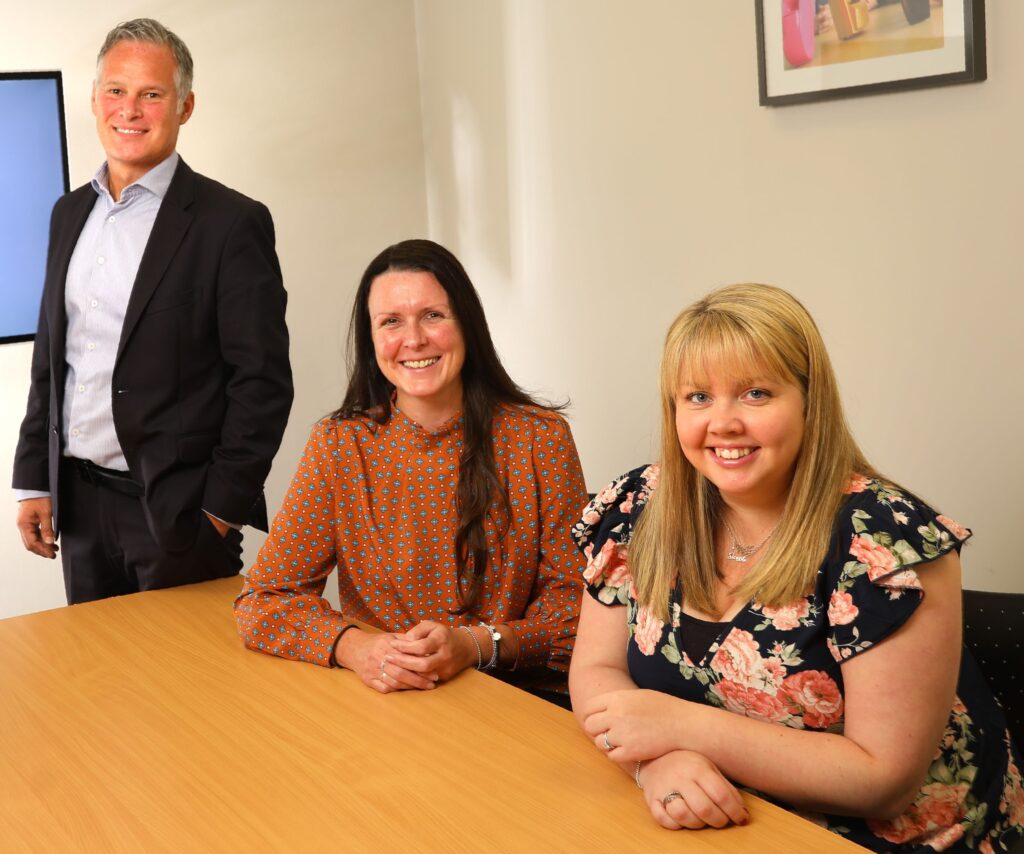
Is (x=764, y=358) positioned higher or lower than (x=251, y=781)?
higher

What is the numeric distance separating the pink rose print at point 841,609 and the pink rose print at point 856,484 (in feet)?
0.49

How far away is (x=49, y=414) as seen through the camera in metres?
2.75

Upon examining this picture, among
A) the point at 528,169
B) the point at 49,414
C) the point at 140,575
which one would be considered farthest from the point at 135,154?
the point at 528,169

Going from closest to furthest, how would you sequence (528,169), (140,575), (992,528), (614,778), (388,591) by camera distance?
(614,778) < (388,591) < (992,528) < (140,575) < (528,169)

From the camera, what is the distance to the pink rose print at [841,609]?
145 centimetres

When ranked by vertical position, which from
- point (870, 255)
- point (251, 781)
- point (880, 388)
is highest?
point (870, 255)

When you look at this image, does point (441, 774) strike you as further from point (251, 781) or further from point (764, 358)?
point (764, 358)

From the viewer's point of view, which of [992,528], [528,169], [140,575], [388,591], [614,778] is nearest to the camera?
[614,778]

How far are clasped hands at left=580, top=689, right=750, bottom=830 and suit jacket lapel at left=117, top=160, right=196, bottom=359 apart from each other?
148 cm

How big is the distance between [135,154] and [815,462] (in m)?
1.78

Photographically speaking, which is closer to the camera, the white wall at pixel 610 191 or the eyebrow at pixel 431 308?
the eyebrow at pixel 431 308

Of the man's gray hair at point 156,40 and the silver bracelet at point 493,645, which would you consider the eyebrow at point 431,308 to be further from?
the man's gray hair at point 156,40

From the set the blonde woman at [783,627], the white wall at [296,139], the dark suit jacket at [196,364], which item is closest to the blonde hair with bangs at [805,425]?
the blonde woman at [783,627]

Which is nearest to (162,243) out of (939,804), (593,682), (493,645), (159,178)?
(159,178)
